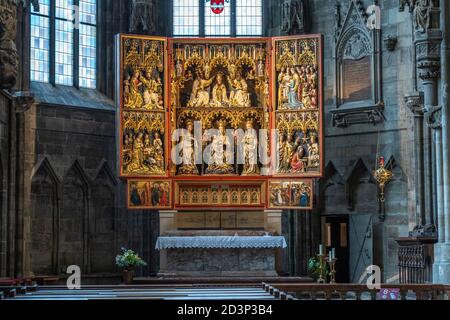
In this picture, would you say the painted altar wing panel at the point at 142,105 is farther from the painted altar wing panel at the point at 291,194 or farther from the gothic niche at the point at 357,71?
the gothic niche at the point at 357,71

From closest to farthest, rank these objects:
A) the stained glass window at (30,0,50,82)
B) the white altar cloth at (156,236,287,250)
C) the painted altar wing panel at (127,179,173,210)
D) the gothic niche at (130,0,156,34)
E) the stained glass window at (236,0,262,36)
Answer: the white altar cloth at (156,236,287,250) < the painted altar wing panel at (127,179,173,210) < the stained glass window at (30,0,50,82) < the gothic niche at (130,0,156,34) < the stained glass window at (236,0,262,36)

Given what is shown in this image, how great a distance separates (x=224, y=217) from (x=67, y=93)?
21.5 feet

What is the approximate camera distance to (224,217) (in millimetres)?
26047

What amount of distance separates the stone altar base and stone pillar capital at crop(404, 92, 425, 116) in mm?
5448

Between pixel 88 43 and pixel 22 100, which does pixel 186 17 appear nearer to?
pixel 88 43

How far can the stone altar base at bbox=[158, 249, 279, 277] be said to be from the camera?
24344 mm

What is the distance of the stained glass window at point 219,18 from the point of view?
103 feet

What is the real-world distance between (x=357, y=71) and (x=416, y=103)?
4.01m

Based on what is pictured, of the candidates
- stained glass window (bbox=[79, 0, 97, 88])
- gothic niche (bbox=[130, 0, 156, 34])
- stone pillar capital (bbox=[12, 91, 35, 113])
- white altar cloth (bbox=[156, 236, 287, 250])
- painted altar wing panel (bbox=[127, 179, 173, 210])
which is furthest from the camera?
stained glass window (bbox=[79, 0, 97, 88])

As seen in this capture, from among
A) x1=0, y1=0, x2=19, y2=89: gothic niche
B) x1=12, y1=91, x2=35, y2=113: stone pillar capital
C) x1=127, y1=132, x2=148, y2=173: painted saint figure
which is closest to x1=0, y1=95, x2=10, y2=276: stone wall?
x1=12, y1=91, x2=35, y2=113: stone pillar capital

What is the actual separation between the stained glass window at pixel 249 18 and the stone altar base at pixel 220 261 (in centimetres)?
950

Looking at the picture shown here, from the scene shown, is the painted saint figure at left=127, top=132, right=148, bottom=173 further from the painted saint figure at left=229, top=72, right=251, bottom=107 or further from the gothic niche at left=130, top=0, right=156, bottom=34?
the gothic niche at left=130, top=0, right=156, bottom=34
